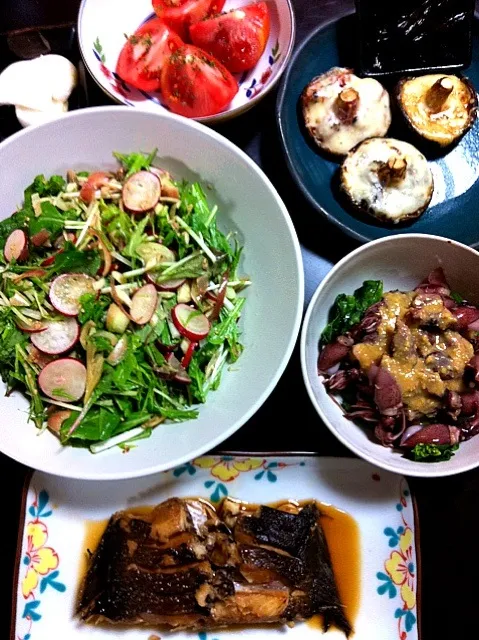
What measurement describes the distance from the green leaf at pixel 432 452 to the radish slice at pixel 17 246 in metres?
1.23

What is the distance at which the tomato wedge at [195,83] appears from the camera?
5.77 feet

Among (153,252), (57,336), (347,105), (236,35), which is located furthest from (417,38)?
(57,336)

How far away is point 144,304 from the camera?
1.59 metres

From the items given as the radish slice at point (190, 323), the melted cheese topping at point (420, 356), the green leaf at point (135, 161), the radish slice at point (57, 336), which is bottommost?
the melted cheese topping at point (420, 356)

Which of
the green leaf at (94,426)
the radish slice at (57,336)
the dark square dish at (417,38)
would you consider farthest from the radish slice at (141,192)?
the dark square dish at (417,38)

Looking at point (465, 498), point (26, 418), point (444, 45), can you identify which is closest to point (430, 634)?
point (465, 498)

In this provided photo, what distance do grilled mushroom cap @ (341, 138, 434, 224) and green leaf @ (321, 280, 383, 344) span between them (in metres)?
0.23

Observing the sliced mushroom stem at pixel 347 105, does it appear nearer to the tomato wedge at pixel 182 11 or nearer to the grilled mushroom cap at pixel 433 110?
the grilled mushroom cap at pixel 433 110

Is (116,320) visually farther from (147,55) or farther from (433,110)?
(433,110)

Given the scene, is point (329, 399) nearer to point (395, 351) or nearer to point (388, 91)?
point (395, 351)

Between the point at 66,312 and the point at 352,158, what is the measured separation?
1001 millimetres

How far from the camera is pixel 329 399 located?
1764 millimetres

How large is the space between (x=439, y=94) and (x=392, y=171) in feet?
1.04

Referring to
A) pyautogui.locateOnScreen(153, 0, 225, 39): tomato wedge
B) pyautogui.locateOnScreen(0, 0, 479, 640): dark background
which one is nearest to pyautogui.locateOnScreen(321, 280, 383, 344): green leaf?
pyautogui.locateOnScreen(0, 0, 479, 640): dark background
